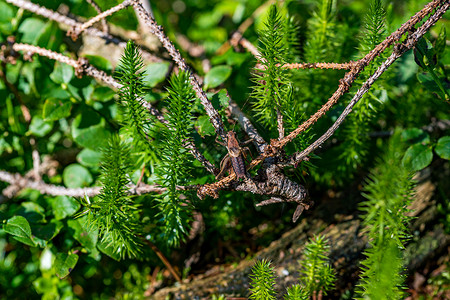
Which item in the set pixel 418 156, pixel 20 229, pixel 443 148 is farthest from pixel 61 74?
pixel 443 148

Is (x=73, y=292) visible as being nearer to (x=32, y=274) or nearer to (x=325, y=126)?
(x=32, y=274)

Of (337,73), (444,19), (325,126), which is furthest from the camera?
(444,19)

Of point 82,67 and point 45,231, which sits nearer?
point 45,231

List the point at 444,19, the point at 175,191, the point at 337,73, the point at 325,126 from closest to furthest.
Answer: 1. the point at 175,191
2. the point at 325,126
3. the point at 337,73
4. the point at 444,19

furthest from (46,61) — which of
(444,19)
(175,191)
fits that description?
(444,19)

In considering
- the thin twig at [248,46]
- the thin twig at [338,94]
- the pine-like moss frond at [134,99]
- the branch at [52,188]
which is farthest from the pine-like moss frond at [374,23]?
the branch at [52,188]

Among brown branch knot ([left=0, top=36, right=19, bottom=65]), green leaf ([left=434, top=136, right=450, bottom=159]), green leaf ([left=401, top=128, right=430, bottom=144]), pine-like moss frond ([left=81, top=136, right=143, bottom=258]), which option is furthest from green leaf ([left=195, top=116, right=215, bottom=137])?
brown branch knot ([left=0, top=36, right=19, bottom=65])

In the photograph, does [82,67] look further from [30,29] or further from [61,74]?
[30,29]
